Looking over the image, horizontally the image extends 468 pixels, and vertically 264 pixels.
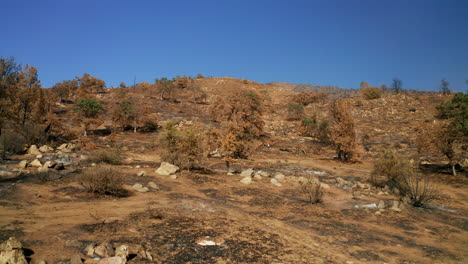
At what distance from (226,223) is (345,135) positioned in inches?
676

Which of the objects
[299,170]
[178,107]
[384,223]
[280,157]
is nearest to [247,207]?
[384,223]

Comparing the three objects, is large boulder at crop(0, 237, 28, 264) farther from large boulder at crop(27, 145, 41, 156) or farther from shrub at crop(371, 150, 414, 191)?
shrub at crop(371, 150, 414, 191)

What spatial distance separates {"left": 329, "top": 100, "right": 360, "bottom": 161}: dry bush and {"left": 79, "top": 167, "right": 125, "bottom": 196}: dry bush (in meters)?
17.4

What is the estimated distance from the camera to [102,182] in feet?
31.3

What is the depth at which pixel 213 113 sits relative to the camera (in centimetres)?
3738

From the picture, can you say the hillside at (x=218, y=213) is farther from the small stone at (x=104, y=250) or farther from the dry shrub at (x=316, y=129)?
the dry shrub at (x=316, y=129)

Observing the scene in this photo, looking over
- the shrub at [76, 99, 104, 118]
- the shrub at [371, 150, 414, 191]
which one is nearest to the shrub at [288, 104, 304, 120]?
the shrub at [76, 99, 104, 118]

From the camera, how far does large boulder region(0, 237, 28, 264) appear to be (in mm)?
4499

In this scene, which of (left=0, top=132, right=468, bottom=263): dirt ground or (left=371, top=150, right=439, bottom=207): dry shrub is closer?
(left=0, top=132, right=468, bottom=263): dirt ground

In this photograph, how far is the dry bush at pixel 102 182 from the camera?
9.50 meters

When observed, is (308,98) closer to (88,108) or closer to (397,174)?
(88,108)

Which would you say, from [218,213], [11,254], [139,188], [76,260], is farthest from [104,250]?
[139,188]

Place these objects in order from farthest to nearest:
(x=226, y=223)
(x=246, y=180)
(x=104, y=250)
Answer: (x=246, y=180), (x=226, y=223), (x=104, y=250)

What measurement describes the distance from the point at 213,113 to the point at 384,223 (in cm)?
2958
